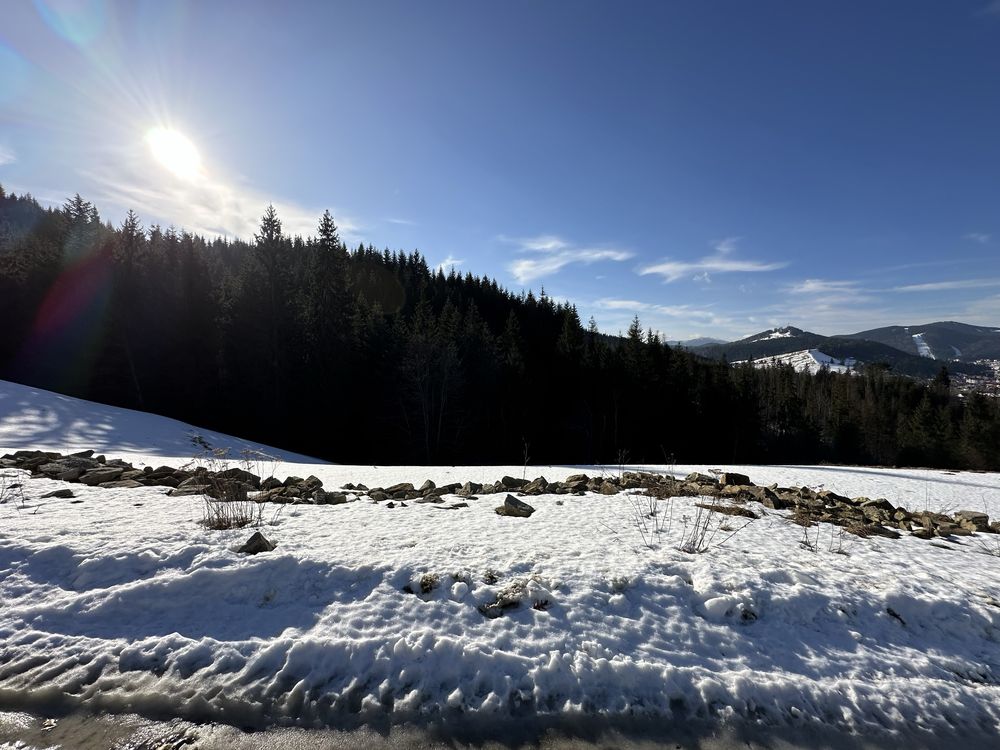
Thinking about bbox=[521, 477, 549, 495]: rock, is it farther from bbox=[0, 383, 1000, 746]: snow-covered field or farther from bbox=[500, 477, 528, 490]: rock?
bbox=[0, 383, 1000, 746]: snow-covered field

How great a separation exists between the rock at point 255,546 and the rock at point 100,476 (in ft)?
16.7

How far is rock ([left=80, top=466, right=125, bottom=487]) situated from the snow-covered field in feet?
4.70

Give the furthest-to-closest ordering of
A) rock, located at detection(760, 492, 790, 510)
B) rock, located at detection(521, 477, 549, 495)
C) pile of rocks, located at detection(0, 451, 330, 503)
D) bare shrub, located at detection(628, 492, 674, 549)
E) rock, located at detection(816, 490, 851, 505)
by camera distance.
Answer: rock, located at detection(521, 477, 549, 495)
rock, located at detection(816, 490, 851, 505)
rock, located at detection(760, 492, 790, 510)
pile of rocks, located at detection(0, 451, 330, 503)
bare shrub, located at detection(628, 492, 674, 549)

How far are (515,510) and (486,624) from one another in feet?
10.1

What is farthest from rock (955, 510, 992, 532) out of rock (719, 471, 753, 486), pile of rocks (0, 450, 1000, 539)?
rock (719, 471, 753, 486)

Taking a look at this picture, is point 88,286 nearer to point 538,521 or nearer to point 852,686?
point 538,521

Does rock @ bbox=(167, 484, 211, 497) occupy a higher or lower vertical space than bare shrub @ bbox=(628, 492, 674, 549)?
higher

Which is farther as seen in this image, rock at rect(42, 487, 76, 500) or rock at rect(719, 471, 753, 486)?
rock at rect(719, 471, 753, 486)

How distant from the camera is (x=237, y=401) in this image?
95.9ft

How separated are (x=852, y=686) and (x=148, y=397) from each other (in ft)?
122

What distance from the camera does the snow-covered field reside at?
11.5ft

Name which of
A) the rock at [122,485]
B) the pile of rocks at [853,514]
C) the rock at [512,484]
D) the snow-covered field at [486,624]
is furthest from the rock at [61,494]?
the pile of rocks at [853,514]

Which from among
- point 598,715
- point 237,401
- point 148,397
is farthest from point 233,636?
point 148,397

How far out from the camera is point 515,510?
7203mm
